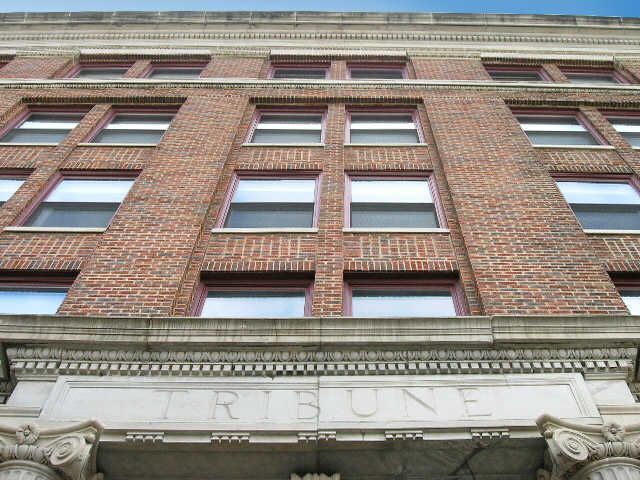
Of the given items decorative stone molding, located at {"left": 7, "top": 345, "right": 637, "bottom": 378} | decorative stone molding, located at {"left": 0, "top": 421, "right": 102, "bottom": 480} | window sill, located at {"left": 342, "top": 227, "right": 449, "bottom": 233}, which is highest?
window sill, located at {"left": 342, "top": 227, "right": 449, "bottom": 233}

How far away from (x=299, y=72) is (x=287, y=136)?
5212 mm

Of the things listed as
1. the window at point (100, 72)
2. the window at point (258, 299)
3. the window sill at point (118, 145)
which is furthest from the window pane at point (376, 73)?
the window at point (258, 299)

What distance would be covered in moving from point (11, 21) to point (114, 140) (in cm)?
965

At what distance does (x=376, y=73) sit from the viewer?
20.1 m

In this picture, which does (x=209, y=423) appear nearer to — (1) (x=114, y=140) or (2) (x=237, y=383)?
(2) (x=237, y=383)

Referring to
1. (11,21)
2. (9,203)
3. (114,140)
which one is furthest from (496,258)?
(11,21)

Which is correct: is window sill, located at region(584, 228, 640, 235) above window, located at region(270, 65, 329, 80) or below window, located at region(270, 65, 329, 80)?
below

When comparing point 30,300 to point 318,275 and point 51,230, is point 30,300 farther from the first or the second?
point 318,275

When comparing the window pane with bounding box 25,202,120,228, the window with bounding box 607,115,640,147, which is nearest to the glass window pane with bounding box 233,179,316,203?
the window pane with bounding box 25,202,120,228

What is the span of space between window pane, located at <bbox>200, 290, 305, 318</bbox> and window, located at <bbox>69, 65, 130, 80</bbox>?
12.6m

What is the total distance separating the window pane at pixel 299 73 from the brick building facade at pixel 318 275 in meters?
0.94

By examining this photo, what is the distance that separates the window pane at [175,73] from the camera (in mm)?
19859

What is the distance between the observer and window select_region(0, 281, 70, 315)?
968cm

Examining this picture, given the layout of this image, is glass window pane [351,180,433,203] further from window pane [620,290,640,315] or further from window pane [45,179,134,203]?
window pane [45,179,134,203]
